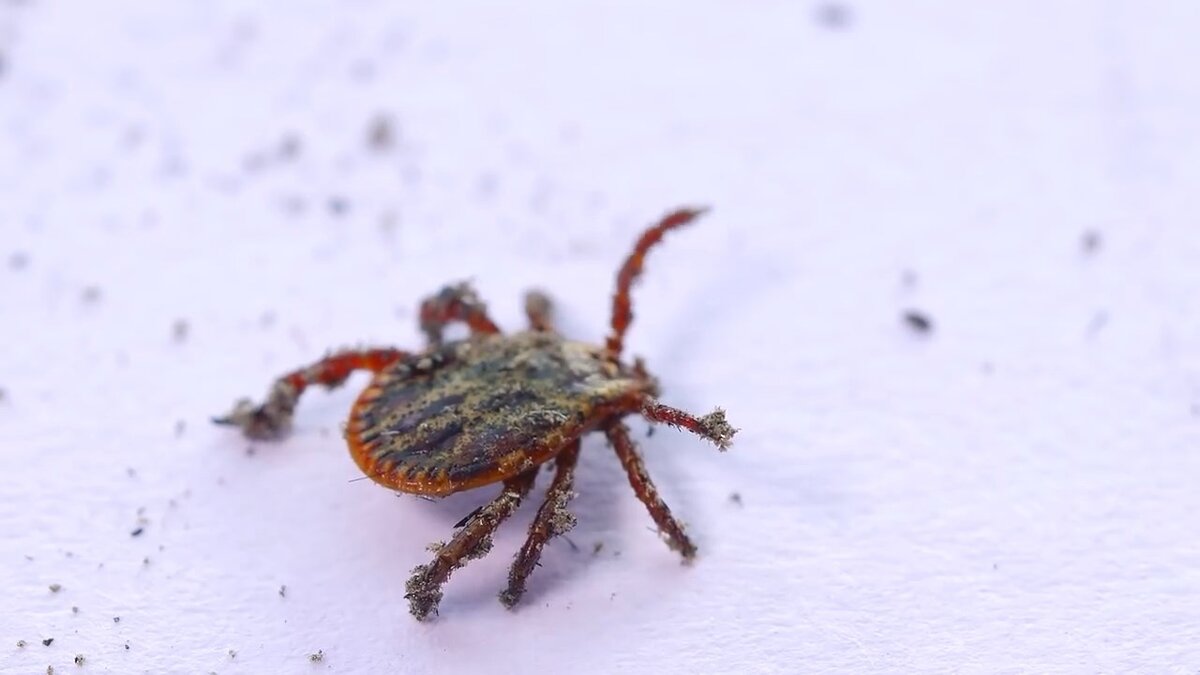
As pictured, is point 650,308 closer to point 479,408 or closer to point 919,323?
point 919,323

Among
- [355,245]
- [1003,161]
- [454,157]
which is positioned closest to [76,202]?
[355,245]

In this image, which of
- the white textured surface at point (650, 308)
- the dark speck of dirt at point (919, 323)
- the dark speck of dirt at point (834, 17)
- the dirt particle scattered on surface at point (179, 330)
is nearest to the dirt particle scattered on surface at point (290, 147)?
the white textured surface at point (650, 308)

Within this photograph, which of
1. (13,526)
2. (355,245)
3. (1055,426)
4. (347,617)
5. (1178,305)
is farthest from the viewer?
(355,245)

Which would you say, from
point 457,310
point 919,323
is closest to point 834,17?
point 919,323

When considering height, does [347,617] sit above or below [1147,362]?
below

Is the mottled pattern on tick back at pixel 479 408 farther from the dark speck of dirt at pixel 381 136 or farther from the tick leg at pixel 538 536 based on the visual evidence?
the dark speck of dirt at pixel 381 136

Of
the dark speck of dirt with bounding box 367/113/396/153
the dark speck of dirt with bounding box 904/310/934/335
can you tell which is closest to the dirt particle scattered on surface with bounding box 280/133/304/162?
the dark speck of dirt with bounding box 367/113/396/153

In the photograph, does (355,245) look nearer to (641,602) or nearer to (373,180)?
(373,180)
